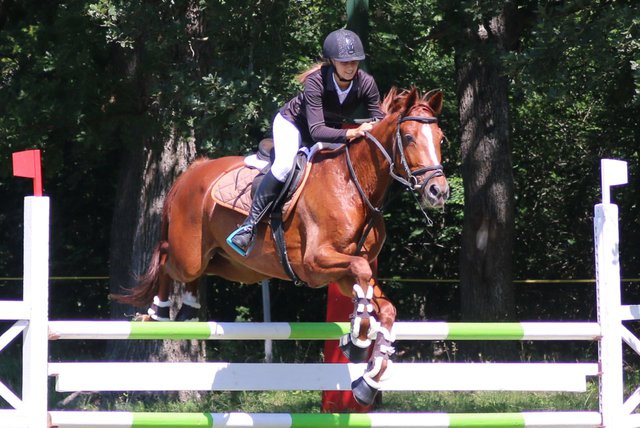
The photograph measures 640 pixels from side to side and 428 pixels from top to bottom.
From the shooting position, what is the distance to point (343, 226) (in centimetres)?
574

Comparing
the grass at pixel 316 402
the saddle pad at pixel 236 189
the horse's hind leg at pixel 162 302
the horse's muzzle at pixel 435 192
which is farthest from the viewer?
the grass at pixel 316 402

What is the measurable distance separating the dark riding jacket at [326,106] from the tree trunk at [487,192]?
470 centimetres

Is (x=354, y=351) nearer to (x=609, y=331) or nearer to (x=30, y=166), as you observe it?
(x=609, y=331)

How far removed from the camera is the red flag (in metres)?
5.38

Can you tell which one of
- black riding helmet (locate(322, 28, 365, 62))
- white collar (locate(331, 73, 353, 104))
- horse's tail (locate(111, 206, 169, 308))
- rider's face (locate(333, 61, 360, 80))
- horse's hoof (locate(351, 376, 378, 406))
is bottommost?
horse's hoof (locate(351, 376, 378, 406))

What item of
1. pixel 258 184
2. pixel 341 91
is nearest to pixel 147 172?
pixel 258 184

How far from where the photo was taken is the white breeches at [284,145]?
237 inches

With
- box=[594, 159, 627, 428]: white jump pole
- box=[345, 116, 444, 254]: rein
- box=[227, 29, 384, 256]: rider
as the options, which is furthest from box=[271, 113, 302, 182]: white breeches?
box=[594, 159, 627, 428]: white jump pole

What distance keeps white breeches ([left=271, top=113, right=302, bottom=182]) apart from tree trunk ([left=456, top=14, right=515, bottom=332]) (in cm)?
485

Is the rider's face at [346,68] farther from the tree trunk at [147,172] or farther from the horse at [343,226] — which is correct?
the tree trunk at [147,172]

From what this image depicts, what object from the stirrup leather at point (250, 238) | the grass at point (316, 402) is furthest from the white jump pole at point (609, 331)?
the grass at point (316, 402)

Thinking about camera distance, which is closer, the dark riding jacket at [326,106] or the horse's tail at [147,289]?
the dark riding jacket at [326,106]

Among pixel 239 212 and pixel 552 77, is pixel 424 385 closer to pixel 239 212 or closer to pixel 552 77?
pixel 239 212

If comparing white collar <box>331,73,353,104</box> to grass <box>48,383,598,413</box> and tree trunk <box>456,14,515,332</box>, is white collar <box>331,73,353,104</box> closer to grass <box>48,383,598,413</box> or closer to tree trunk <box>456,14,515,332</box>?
grass <box>48,383,598,413</box>
